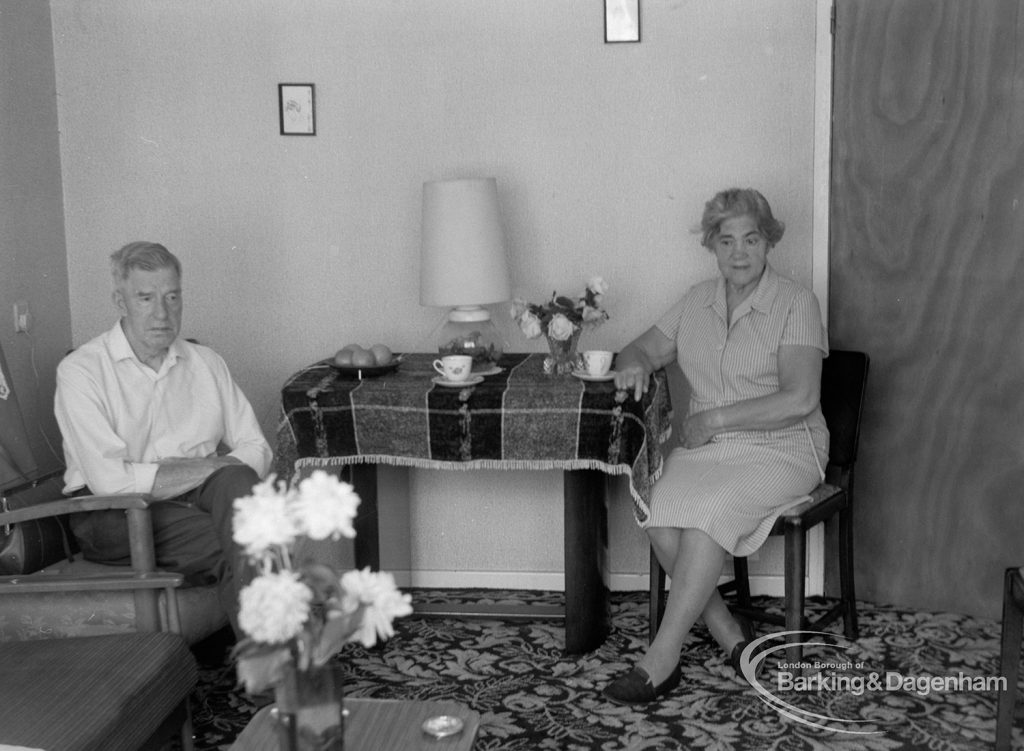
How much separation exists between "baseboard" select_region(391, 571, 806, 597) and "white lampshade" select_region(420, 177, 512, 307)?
0.99 m

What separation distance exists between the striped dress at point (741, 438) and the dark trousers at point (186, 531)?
106cm

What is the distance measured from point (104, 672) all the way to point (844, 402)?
206cm

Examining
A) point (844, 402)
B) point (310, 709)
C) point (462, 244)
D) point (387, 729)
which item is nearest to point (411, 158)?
point (462, 244)

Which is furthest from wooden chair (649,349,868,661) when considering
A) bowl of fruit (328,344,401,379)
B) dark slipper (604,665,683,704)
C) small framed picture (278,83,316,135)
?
small framed picture (278,83,316,135)

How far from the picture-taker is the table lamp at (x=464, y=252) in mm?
3240

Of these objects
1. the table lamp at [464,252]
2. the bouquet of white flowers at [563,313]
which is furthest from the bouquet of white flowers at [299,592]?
the table lamp at [464,252]

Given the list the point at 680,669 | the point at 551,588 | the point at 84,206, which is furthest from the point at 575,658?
the point at 84,206

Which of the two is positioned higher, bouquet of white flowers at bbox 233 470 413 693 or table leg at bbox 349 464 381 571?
bouquet of white flowers at bbox 233 470 413 693

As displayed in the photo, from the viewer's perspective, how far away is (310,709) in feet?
5.33

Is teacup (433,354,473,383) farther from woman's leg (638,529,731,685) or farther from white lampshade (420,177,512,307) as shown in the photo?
woman's leg (638,529,731,685)

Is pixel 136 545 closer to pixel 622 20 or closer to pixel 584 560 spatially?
pixel 584 560

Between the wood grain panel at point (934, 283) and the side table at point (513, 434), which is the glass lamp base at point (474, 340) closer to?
the side table at point (513, 434)

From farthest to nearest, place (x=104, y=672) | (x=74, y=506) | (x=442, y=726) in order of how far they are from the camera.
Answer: (x=74, y=506) < (x=104, y=672) < (x=442, y=726)

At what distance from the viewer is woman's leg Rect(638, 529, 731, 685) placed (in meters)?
2.84
